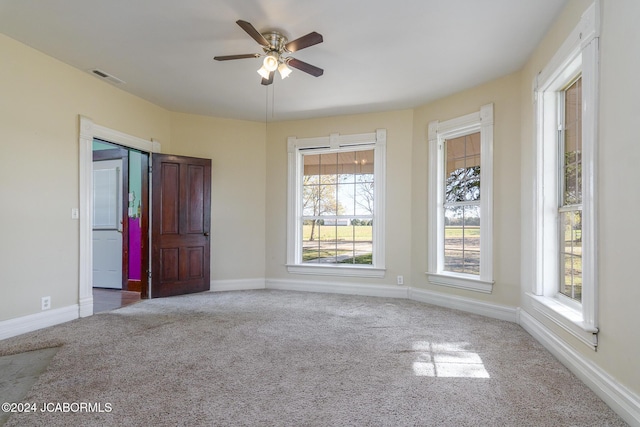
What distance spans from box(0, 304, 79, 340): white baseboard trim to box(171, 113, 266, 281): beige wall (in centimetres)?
201

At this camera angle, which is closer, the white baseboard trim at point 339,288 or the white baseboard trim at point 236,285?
the white baseboard trim at point 339,288

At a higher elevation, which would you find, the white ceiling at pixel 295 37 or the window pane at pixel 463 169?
the white ceiling at pixel 295 37

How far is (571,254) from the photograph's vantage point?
9.72 feet

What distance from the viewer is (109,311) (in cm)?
432

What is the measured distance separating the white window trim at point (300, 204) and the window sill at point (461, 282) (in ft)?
2.60

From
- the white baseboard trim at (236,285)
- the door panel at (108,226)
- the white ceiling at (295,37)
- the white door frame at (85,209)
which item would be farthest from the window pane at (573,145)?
the door panel at (108,226)

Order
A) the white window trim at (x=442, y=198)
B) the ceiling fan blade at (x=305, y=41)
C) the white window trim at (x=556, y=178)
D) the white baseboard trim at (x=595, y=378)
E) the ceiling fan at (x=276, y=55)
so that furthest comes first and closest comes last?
the white window trim at (x=442, y=198) < the ceiling fan at (x=276, y=55) < the ceiling fan blade at (x=305, y=41) < the white window trim at (x=556, y=178) < the white baseboard trim at (x=595, y=378)

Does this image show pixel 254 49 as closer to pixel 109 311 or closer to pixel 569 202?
pixel 569 202

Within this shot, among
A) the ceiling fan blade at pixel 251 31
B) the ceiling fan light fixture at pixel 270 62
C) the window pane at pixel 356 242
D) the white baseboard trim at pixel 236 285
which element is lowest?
the white baseboard trim at pixel 236 285

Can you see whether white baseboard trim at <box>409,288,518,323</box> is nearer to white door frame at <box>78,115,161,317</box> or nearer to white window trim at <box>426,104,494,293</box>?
white window trim at <box>426,104,494,293</box>

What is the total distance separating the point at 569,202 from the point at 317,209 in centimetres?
346

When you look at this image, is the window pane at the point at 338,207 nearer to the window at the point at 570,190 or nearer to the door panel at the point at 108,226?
the window at the point at 570,190

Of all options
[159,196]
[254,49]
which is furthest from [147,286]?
[254,49]

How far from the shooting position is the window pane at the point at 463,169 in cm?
439
